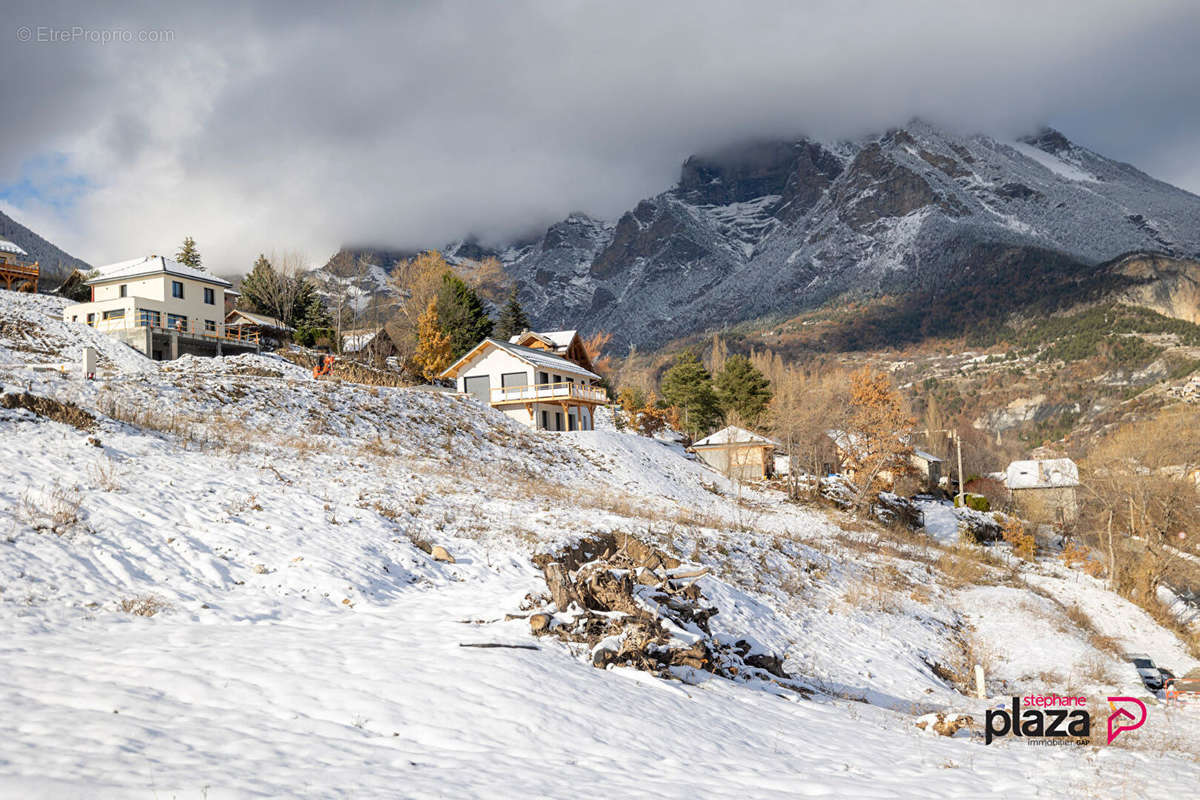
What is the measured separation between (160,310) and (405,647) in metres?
54.1

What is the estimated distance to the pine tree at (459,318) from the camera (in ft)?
232

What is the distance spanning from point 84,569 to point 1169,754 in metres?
16.8

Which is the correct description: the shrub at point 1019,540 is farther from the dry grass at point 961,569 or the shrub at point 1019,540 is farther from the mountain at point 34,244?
the mountain at point 34,244

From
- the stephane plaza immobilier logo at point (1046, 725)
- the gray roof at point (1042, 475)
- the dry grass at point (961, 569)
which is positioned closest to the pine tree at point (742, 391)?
the gray roof at point (1042, 475)

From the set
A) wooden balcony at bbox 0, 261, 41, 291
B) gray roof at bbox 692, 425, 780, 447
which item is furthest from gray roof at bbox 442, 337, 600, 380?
wooden balcony at bbox 0, 261, 41, 291

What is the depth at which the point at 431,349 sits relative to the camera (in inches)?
2574

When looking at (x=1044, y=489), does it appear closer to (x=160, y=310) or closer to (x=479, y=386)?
(x=479, y=386)

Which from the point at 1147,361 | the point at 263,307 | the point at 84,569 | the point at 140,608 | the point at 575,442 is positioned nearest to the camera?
the point at 140,608

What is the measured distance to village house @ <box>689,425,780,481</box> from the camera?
185ft

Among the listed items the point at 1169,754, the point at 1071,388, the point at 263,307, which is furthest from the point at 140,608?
the point at 1071,388

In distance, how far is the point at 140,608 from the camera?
10297 millimetres

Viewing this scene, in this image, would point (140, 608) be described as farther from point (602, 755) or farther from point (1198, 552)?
point (1198, 552)

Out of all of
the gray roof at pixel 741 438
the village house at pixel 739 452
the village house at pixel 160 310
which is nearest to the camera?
the village house at pixel 160 310

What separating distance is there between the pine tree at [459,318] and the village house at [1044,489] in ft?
176
